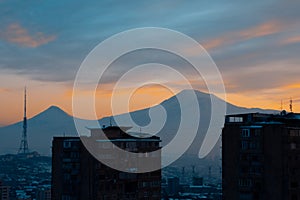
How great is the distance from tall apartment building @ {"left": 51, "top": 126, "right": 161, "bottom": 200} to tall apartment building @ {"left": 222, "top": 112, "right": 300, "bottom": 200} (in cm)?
874

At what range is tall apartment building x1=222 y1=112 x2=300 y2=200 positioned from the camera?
2628cm

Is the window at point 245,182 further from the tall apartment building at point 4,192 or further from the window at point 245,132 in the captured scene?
the tall apartment building at point 4,192

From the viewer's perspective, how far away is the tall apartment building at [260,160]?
2628 cm

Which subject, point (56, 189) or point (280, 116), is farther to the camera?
point (56, 189)

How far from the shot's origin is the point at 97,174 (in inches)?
1348

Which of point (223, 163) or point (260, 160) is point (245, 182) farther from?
point (223, 163)

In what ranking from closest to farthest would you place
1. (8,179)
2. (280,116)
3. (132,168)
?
(280,116), (132,168), (8,179)

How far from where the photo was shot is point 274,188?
2641 cm

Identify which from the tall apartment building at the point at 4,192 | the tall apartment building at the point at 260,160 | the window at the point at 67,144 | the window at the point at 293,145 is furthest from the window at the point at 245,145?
the tall apartment building at the point at 4,192

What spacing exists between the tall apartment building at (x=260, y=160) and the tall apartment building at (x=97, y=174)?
344 inches

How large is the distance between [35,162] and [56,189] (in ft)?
304

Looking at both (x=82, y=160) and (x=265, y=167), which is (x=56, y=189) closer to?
(x=82, y=160)

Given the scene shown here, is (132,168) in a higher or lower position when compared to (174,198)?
higher

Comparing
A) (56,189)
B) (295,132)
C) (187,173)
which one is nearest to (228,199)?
(295,132)
